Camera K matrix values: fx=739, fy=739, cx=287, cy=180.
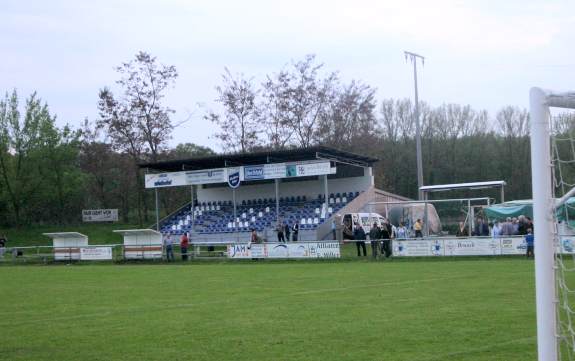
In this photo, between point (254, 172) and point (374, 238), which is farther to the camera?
point (254, 172)

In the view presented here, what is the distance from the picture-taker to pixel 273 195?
52750 millimetres

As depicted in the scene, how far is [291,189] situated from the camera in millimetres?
52000

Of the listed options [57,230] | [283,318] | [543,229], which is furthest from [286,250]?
[57,230]

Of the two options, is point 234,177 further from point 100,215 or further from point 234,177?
point 100,215

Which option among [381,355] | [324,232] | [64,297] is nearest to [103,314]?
[64,297]

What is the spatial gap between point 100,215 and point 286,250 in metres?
36.2

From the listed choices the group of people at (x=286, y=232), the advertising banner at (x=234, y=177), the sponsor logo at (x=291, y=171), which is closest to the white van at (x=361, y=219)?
the group of people at (x=286, y=232)

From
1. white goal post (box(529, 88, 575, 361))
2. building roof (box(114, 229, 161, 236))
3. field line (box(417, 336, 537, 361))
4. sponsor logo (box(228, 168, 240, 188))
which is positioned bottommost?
field line (box(417, 336, 537, 361))

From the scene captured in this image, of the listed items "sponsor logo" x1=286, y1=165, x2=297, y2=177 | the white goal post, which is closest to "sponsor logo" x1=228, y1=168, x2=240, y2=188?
"sponsor logo" x1=286, y1=165, x2=297, y2=177

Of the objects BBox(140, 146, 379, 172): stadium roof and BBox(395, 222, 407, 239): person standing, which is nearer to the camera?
BBox(395, 222, 407, 239): person standing

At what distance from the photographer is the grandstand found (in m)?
45.7

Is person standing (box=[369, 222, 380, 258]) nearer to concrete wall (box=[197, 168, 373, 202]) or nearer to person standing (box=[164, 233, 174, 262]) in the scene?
person standing (box=[164, 233, 174, 262])

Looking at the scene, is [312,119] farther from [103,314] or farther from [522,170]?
[103,314]

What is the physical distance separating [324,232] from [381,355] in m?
35.2
